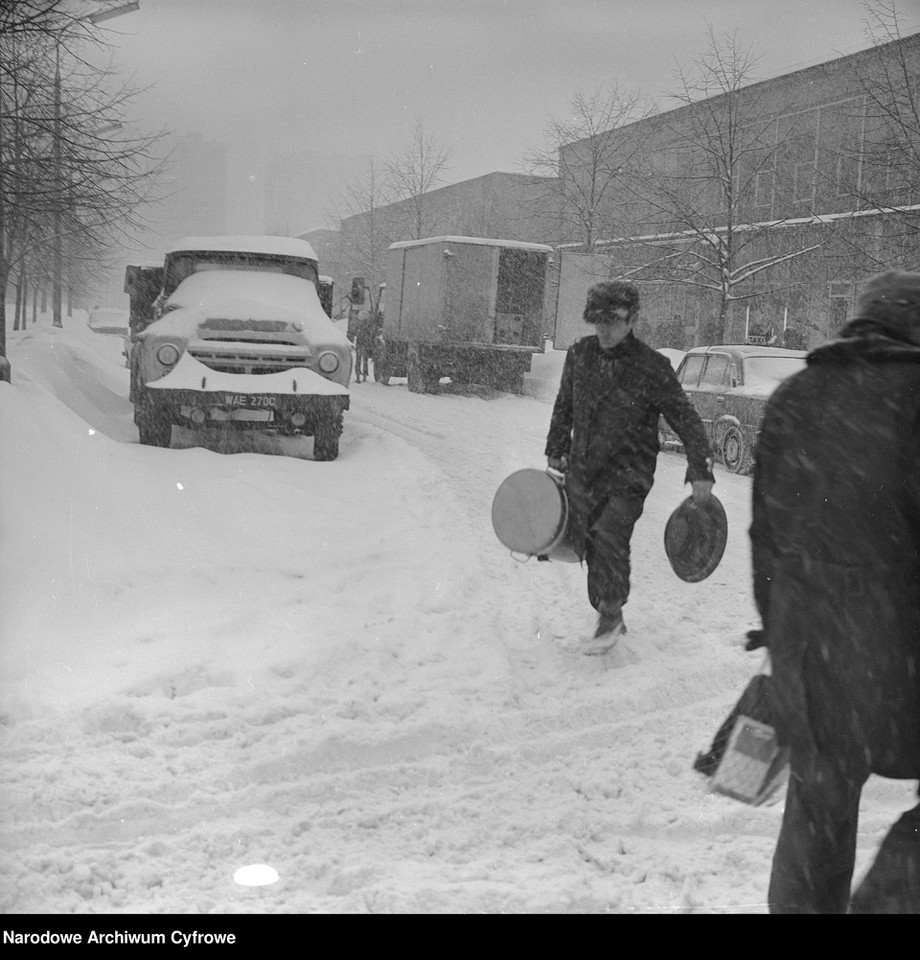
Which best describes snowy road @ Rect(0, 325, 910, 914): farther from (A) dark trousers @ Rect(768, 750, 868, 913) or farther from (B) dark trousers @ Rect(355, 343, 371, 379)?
(A) dark trousers @ Rect(768, 750, 868, 913)

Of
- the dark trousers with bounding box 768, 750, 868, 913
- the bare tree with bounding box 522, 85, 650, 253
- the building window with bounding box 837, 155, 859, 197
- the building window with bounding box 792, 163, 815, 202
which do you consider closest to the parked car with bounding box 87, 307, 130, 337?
the bare tree with bounding box 522, 85, 650, 253

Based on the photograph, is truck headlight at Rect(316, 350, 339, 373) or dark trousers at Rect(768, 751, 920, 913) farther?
truck headlight at Rect(316, 350, 339, 373)

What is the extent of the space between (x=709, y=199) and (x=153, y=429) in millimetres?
2980

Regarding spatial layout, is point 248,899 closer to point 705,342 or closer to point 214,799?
point 214,799

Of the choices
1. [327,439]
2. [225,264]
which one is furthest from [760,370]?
[327,439]

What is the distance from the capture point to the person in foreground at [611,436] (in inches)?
147

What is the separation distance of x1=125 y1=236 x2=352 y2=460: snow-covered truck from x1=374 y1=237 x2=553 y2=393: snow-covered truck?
Answer: 49 centimetres

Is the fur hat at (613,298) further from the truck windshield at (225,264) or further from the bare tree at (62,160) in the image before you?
the bare tree at (62,160)

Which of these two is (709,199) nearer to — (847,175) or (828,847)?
(847,175)

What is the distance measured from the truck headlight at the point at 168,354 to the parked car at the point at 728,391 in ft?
7.61

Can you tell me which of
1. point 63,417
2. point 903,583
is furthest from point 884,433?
point 63,417

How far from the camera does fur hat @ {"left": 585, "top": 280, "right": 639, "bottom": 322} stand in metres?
3.62

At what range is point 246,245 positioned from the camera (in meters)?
4.07

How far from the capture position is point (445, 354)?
4301 millimetres
